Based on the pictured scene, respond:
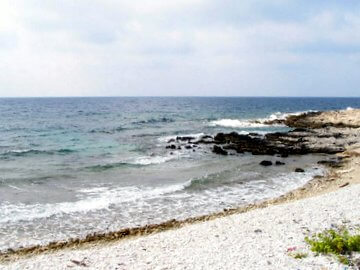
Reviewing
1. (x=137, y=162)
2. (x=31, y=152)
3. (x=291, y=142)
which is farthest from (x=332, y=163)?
(x=31, y=152)

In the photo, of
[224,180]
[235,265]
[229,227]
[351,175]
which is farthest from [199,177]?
[235,265]

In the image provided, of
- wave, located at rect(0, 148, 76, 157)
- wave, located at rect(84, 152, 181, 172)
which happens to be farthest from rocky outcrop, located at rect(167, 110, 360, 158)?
wave, located at rect(0, 148, 76, 157)

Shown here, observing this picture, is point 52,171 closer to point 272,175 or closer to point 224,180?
point 224,180

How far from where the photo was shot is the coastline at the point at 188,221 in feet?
38.7

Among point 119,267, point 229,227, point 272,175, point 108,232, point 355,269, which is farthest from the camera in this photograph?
point 272,175

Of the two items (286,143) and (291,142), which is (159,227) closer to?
(286,143)

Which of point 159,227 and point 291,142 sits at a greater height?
point 291,142

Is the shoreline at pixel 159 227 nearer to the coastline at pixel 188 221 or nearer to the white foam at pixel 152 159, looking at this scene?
the coastline at pixel 188 221

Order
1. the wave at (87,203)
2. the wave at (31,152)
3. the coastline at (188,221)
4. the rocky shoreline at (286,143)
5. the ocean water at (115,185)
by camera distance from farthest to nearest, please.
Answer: the rocky shoreline at (286,143)
the wave at (31,152)
the wave at (87,203)
the ocean water at (115,185)
the coastline at (188,221)

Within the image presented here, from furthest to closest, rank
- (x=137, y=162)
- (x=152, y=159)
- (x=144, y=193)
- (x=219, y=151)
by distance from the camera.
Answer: (x=219, y=151)
(x=152, y=159)
(x=137, y=162)
(x=144, y=193)

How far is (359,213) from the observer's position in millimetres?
12961

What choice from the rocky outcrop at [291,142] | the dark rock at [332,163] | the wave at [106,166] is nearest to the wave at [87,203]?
the wave at [106,166]

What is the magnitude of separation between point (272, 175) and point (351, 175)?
4345 mm

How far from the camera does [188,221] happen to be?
14555 millimetres
